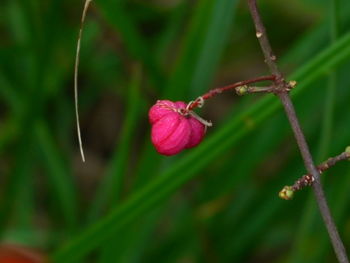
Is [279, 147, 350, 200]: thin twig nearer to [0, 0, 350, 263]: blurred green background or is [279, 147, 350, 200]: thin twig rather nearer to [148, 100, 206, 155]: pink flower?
[148, 100, 206, 155]: pink flower

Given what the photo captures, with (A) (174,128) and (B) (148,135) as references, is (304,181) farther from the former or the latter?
(B) (148,135)

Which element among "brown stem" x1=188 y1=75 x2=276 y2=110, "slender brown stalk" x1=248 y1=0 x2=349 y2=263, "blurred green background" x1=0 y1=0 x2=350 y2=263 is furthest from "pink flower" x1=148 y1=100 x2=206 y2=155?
"blurred green background" x1=0 y1=0 x2=350 y2=263

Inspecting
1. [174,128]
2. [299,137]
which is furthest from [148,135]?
[299,137]

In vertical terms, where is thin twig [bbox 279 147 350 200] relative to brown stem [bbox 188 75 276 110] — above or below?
below

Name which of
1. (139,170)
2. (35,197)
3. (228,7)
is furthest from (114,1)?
(35,197)

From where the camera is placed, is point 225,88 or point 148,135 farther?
point 148,135
